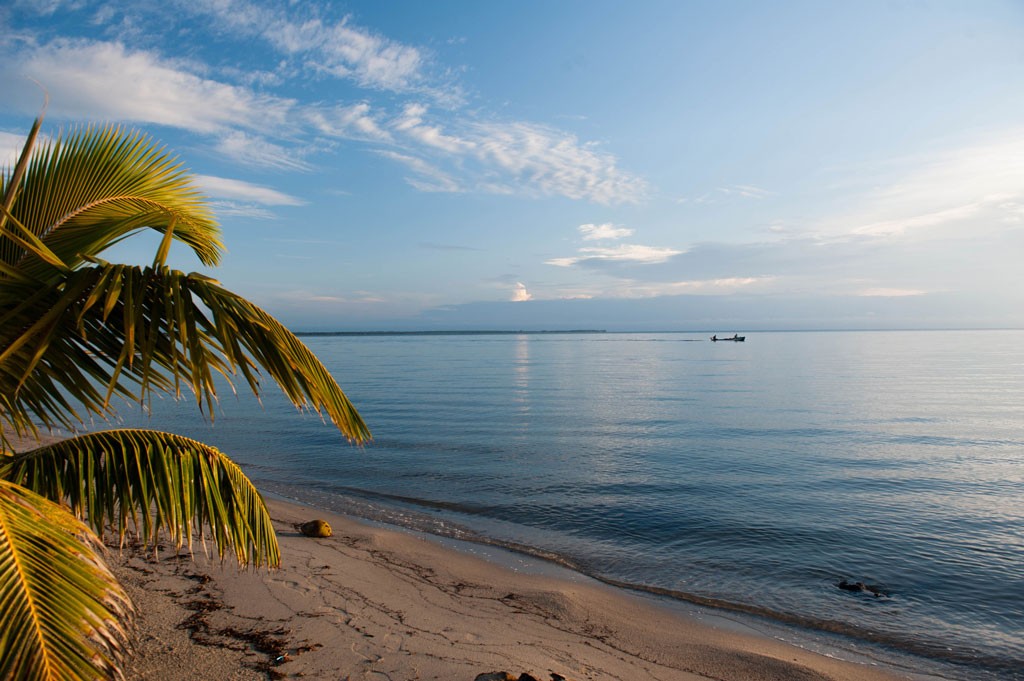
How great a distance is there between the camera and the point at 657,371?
67.5 m

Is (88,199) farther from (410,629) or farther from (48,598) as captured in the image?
(410,629)

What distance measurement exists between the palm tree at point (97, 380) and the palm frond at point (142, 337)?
1 cm

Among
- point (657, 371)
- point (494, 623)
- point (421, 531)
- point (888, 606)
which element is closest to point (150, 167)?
point (494, 623)

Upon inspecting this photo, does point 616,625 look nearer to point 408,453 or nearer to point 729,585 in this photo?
point 729,585

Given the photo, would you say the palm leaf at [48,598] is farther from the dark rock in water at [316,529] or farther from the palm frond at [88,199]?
the dark rock in water at [316,529]

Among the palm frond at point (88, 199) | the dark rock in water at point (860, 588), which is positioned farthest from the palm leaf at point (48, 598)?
the dark rock in water at point (860, 588)

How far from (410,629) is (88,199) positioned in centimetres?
579

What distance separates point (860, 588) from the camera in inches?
408

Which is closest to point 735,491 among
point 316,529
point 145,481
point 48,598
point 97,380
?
point 316,529

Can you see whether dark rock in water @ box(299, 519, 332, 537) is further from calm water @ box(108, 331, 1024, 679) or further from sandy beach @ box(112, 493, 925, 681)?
calm water @ box(108, 331, 1024, 679)

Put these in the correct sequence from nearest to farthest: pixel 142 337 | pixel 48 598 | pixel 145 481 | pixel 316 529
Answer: pixel 48 598, pixel 142 337, pixel 145 481, pixel 316 529

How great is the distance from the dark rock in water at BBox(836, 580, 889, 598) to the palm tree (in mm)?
10065

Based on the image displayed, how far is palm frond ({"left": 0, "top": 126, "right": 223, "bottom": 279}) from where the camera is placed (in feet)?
13.8

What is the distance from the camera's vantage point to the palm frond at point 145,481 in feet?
11.7
